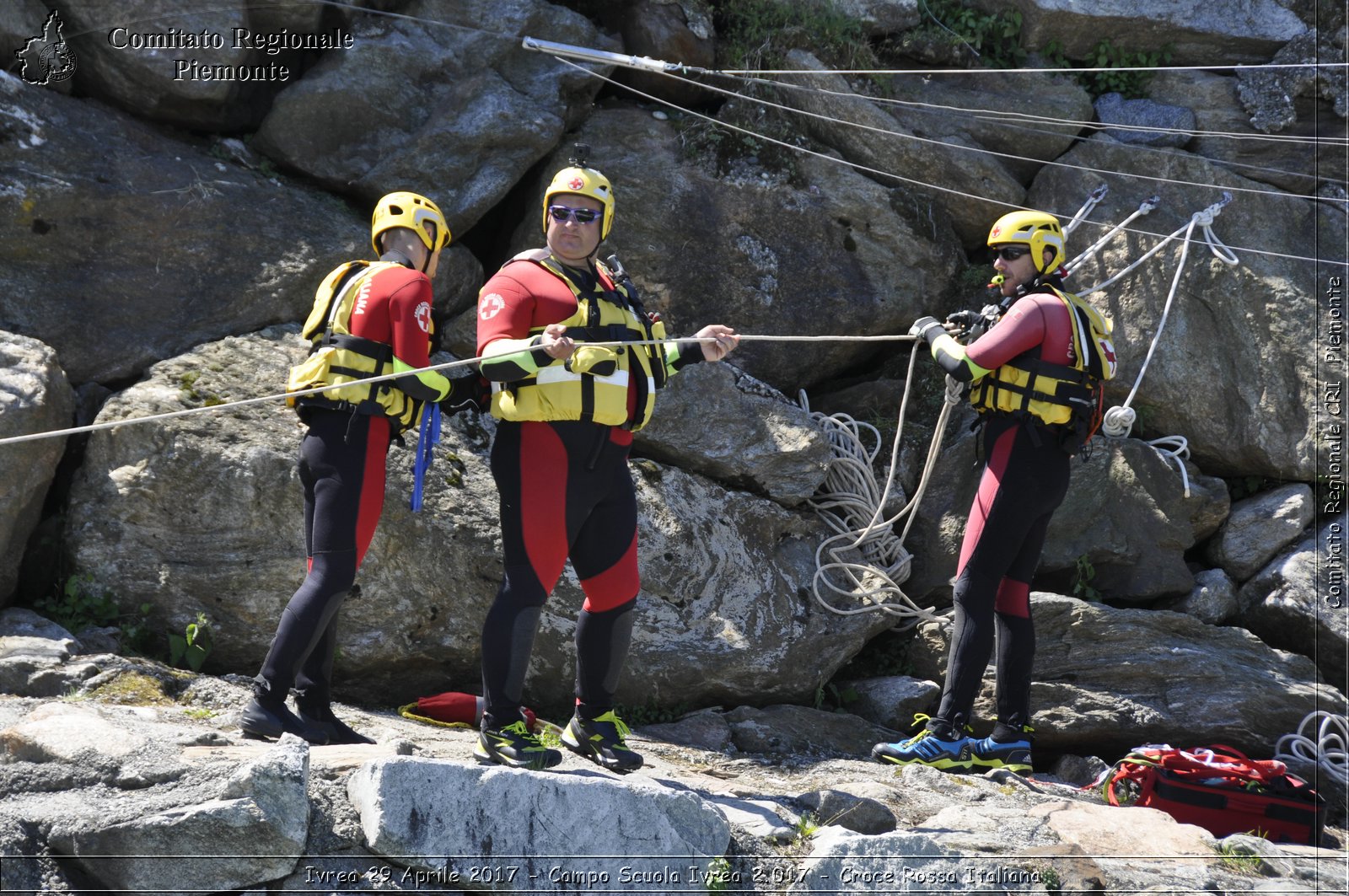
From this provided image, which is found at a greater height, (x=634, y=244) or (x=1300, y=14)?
(x=1300, y=14)

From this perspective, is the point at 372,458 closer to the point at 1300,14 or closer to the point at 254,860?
the point at 254,860

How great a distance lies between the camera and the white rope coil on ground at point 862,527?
7.00 m

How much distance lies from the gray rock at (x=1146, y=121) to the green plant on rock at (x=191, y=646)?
21.9 ft

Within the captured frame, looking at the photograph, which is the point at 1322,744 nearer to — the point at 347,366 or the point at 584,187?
the point at 584,187

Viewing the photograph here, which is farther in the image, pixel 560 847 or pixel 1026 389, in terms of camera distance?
pixel 1026 389

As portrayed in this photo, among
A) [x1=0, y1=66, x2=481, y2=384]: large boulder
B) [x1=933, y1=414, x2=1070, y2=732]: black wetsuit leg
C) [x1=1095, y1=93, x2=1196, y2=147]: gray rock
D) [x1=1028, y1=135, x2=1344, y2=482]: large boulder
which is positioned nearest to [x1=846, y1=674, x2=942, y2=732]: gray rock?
[x1=933, y1=414, x2=1070, y2=732]: black wetsuit leg

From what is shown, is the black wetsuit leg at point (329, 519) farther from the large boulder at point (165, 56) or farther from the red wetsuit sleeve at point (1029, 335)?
the large boulder at point (165, 56)

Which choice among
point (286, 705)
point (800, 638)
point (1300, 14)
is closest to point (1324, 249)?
point (1300, 14)

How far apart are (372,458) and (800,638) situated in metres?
2.75

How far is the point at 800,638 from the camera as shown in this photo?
6770mm

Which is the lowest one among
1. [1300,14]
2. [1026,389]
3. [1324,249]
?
[1026,389]

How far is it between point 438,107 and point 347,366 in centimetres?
317

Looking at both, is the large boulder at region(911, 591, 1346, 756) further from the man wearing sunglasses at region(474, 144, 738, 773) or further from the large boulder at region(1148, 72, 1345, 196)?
the large boulder at region(1148, 72, 1345, 196)

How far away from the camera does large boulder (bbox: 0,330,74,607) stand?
5.86m
